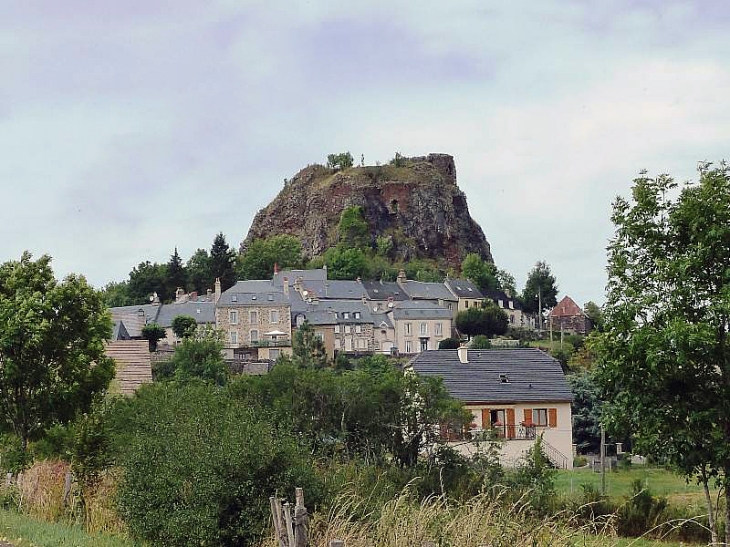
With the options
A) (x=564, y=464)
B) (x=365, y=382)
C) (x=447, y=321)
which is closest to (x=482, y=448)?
(x=365, y=382)

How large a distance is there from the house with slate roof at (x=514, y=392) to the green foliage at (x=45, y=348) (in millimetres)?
20642

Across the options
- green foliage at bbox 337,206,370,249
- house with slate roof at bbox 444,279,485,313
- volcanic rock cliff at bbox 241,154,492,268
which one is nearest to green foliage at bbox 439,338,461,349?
house with slate roof at bbox 444,279,485,313

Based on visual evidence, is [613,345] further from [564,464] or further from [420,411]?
[564,464]

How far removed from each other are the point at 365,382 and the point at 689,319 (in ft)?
29.9

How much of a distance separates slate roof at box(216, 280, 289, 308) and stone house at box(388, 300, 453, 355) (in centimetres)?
1256

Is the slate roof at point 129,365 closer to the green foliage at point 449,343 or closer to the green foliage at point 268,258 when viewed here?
the green foliage at point 449,343

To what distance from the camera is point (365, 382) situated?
2288 centimetres

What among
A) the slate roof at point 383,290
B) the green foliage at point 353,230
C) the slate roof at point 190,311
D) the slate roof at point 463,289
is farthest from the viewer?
the green foliage at point 353,230

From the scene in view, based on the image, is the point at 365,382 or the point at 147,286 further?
the point at 147,286

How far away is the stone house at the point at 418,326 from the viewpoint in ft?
339

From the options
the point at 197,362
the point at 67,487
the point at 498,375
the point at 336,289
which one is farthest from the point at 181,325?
the point at 67,487

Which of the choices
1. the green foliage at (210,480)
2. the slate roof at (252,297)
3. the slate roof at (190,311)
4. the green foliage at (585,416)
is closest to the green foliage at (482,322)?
the slate roof at (252,297)

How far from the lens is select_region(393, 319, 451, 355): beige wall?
4053 inches

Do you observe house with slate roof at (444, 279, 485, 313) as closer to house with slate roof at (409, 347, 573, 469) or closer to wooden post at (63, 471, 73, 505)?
house with slate roof at (409, 347, 573, 469)
